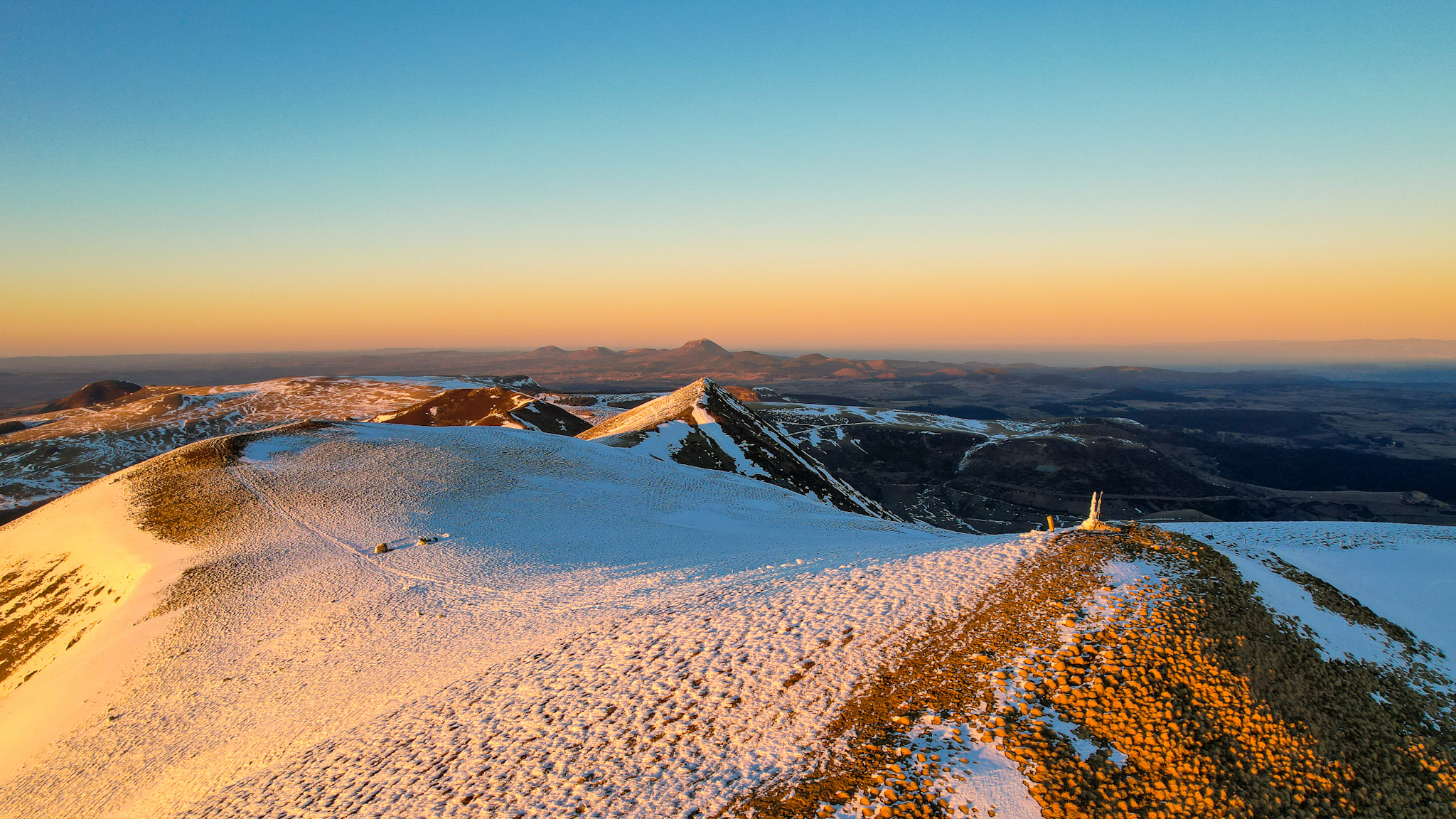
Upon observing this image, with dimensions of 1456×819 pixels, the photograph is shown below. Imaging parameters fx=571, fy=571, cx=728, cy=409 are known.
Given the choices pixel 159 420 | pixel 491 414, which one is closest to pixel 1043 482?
pixel 491 414

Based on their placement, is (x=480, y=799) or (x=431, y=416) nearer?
(x=480, y=799)

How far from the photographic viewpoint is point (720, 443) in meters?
60.2

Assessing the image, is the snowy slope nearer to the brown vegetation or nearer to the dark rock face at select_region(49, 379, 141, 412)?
the dark rock face at select_region(49, 379, 141, 412)

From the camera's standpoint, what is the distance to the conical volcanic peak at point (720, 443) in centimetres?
5484

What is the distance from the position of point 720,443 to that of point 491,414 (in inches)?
1791

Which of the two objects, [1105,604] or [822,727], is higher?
[1105,604]

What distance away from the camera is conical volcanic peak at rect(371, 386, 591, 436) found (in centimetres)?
7862

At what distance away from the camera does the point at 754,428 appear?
71.0 m

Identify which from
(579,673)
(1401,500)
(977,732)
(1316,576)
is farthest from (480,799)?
(1401,500)

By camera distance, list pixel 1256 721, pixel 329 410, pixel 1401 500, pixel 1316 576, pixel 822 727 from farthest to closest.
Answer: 1. pixel 329 410
2. pixel 1401 500
3. pixel 1316 576
4. pixel 822 727
5. pixel 1256 721

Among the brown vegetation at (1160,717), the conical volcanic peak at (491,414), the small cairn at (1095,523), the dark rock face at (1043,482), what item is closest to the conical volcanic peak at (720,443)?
the conical volcanic peak at (491,414)

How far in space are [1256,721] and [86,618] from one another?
1534 inches

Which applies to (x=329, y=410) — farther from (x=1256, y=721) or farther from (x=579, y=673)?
(x=1256, y=721)

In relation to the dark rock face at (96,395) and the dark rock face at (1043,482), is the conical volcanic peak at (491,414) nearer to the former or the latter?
the dark rock face at (1043,482)
